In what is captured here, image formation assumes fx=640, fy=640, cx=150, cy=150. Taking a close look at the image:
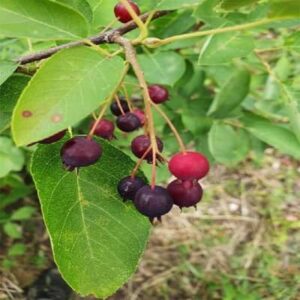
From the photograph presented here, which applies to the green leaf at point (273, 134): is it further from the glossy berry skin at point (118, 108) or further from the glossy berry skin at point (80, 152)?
the glossy berry skin at point (80, 152)

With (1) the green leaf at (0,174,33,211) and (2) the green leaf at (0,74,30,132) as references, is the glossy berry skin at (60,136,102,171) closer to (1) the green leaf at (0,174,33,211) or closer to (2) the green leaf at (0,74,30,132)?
(2) the green leaf at (0,74,30,132)

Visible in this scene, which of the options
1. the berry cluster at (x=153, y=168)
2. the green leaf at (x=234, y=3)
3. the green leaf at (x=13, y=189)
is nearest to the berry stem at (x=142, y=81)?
the berry cluster at (x=153, y=168)

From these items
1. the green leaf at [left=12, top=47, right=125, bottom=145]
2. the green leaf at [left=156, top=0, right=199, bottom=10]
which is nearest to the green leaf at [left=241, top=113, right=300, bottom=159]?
the green leaf at [left=156, top=0, right=199, bottom=10]

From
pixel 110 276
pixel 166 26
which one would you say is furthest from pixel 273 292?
pixel 110 276

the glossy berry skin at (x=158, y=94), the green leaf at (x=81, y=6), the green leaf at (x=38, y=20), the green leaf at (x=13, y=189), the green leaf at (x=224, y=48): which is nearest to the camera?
the green leaf at (x=38, y=20)

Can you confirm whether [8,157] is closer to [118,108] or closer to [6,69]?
[118,108]

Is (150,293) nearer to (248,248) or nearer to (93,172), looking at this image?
(248,248)
